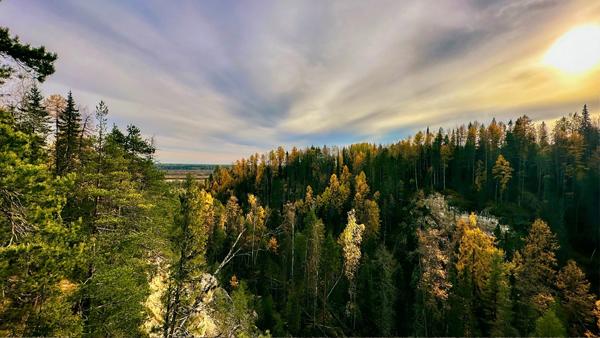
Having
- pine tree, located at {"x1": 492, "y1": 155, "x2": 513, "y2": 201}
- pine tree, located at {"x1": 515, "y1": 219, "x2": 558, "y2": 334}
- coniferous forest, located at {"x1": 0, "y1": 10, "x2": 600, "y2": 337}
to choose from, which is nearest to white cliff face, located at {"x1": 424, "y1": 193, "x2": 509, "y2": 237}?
coniferous forest, located at {"x1": 0, "y1": 10, "x2": 600, "y2": 337}

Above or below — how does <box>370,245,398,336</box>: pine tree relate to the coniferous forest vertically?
below

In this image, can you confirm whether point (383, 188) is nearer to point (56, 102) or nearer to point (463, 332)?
point (463, 332)

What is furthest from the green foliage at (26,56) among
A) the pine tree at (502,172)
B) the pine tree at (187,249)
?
the pine tree at (502,172)

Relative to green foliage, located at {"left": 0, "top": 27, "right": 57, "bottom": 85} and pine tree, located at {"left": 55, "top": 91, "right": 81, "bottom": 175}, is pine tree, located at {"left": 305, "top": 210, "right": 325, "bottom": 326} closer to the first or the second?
pine tree, located at {"left": 55, "top": 91, "right": 81, "bottom": 175}

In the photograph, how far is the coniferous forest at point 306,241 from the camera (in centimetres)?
772

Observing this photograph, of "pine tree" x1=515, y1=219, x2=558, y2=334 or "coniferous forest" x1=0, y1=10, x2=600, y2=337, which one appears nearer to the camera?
"coniferous forest" x1=0, y1=10, x2=600, y2=337

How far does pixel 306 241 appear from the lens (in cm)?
4353

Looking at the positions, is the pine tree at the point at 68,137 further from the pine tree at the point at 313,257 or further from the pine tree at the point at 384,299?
the pine tree at the point at 384,299

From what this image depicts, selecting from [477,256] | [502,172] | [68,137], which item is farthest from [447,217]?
[68,137]

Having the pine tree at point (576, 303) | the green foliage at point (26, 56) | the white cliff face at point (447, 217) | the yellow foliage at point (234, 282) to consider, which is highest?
the green foliage at point (26, 56)

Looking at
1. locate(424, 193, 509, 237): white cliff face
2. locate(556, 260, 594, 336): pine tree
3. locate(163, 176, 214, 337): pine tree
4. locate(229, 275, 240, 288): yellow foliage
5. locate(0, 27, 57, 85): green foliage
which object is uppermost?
locate(0, 27, 57, 85): green foliage

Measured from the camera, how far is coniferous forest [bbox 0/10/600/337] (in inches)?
304

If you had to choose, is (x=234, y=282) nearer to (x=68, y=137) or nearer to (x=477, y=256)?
(x=68, y=137)

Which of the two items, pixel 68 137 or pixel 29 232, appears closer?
pixel 29 232
